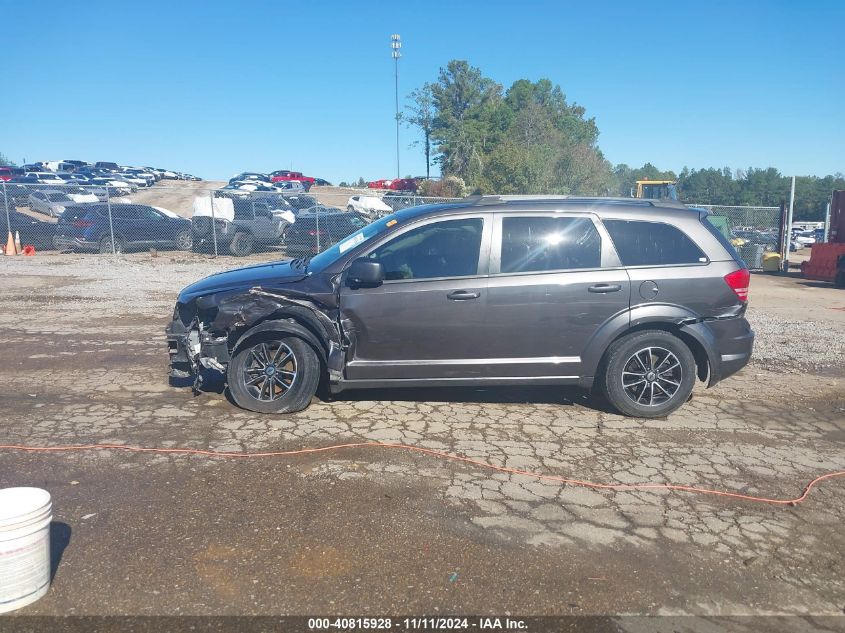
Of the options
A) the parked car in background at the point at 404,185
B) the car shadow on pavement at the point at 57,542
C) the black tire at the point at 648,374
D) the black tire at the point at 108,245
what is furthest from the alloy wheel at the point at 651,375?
the parked car in background at the point at 404,185

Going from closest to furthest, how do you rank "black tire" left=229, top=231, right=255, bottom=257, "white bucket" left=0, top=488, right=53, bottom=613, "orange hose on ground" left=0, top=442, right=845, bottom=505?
1. "white bucket" left=0, top=488, right=53, bottom=613
2. "orange hose on ground" left=0, top=442, right=845, bottom=505
3. "black tire" left=229, top=231, right=255, bottom=257

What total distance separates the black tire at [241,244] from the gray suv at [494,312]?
1520 centimetres

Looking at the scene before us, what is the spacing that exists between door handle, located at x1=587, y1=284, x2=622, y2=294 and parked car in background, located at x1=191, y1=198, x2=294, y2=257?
16429mm

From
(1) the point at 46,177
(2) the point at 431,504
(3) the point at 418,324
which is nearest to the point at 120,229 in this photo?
(3) the point at 418,324

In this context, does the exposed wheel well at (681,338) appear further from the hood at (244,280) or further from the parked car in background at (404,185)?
the parked car in background at (404,185)

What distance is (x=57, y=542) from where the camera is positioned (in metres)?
3.68

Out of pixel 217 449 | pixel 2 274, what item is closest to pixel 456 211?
pixel 217 449

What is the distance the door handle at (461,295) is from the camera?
18.6ft

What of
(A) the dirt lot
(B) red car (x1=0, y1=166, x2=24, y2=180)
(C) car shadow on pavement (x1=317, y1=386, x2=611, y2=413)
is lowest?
(A) the dirt lot

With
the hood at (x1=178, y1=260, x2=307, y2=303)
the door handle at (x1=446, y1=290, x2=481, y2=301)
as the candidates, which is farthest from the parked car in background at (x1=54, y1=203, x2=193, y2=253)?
the door handle at (x1=446, y1=290, x2=481, y2=301)

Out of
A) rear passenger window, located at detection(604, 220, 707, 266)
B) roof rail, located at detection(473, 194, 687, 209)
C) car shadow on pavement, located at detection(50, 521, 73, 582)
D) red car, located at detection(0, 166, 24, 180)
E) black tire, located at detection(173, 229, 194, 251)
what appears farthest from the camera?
red car, located at detection(0, 166, 24, 180)

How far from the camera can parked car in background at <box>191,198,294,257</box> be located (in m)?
20.5

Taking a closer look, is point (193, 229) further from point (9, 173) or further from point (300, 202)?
point (9, 173)

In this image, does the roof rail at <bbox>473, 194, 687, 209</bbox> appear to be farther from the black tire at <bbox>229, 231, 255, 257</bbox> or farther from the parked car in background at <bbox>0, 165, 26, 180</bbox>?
the parked car in background at <bbox>0, 165, 26, 180</bbox>
